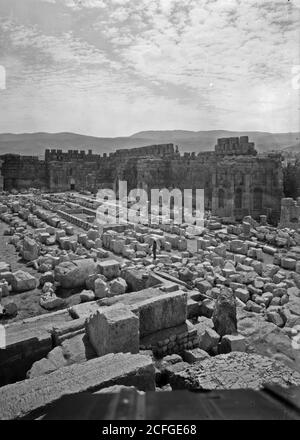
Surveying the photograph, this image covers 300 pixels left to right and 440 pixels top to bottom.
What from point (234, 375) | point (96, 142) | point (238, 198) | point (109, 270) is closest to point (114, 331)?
Result: point (234, 375)

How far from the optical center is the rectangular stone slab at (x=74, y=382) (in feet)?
11.2

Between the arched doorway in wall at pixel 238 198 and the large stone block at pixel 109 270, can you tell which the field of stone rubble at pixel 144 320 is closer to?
the large stone block at pixel 109 270

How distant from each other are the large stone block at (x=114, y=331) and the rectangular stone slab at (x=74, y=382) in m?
0.48

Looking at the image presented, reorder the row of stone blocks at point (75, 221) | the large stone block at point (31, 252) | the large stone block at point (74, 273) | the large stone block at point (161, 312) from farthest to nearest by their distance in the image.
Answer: the row of stone blocks at point (75, 221) → the large stone block at point (31, 252) → the large stone block at point (74, 273) → the large stone block at point (161, 312)

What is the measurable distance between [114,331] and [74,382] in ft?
3.76

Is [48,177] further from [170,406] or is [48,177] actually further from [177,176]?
[170,406]

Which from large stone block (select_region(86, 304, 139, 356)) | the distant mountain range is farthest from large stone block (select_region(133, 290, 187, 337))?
the distant mountain range

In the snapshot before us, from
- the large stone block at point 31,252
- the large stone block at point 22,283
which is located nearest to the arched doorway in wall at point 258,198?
the large stone block at point 31,252

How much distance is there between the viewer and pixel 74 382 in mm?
3789

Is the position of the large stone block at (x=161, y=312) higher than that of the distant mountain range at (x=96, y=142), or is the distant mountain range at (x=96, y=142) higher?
the distant mountain range at (x=96, y=142)

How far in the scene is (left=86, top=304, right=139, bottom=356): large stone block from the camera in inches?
192

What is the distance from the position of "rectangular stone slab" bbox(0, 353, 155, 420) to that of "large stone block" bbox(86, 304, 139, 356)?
48 cm

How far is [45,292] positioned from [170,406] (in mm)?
6419

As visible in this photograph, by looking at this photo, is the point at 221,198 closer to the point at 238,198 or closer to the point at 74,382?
the point at 238,198
